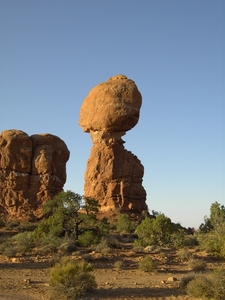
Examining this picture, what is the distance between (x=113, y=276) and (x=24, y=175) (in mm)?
25661

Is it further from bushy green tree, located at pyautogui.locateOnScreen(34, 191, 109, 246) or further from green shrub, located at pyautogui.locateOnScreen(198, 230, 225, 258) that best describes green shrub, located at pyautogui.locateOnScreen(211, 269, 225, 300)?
bushy green tree, located at pyautogui.locateOnScreen(34, 191, 109, 246)

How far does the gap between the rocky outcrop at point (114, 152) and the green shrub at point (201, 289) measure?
2496 cm

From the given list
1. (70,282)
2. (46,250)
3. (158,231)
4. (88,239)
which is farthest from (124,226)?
(70,282)

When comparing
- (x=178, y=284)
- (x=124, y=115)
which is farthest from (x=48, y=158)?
(x=178, y=284)

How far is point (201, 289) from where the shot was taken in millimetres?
9547

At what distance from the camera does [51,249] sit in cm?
1708

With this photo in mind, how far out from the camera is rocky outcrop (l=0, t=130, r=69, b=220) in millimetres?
36406

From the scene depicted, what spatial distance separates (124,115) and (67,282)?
28.8 meters

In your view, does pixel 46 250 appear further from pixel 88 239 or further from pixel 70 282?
pixel 70 282

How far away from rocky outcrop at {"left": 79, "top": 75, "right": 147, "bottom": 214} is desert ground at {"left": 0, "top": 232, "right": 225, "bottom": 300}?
55.7 ft

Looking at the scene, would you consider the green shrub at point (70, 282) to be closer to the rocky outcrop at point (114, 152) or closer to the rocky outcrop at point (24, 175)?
the rocky outcrop at point (114, 152)

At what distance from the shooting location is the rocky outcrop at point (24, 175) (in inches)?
1433

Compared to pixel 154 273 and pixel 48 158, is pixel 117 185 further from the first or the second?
pixel 154 273

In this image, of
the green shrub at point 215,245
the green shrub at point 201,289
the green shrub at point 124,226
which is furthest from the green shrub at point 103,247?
the green shrub at point 124,226
